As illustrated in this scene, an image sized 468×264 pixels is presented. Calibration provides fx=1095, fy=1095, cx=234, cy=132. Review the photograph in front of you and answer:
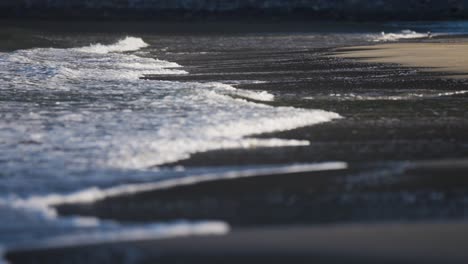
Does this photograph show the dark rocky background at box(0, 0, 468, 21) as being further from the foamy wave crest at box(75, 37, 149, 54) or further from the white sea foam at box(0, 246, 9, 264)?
the white sea foam at box(0, 246, 9, 264)

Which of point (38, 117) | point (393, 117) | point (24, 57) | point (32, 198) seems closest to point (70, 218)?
point (32, 198)

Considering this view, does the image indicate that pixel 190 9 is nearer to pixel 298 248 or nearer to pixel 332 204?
pixel 332 204

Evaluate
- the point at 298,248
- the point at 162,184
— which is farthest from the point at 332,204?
the point at 162,184

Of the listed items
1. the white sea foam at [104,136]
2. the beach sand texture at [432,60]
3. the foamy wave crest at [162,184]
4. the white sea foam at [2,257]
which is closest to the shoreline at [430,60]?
the beach sand texture at [432,60]

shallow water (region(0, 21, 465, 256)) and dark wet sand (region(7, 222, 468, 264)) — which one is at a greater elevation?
dark wet sand (region(7, 222, 468, 264))

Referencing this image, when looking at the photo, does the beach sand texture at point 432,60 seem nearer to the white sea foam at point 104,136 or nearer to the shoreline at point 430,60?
the shoreline at point 430,60

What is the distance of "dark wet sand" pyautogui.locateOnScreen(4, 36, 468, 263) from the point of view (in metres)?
3.42

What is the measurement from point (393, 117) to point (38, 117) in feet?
7.47

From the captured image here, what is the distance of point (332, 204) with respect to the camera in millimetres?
4137

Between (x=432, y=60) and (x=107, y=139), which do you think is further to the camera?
(x=432, y=60)

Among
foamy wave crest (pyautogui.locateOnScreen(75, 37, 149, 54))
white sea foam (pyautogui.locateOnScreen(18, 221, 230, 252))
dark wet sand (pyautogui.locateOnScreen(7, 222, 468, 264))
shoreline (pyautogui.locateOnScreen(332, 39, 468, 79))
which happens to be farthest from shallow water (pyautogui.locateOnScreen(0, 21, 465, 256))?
foamy wave crest (pyautogui.locateOnScreen(75, 37, 149, 54))

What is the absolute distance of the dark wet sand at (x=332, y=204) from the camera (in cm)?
342

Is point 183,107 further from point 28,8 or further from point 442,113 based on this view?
point 28,8

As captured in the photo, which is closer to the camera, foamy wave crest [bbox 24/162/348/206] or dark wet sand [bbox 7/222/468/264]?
dark wet sand [bbox 7/222/468/264]
